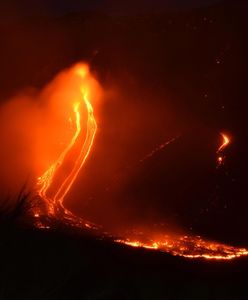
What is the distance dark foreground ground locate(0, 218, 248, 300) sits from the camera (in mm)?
7434

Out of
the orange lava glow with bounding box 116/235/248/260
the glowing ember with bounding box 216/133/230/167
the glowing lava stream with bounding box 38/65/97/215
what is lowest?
the orange lava glow with bounding box 116/235/248/260

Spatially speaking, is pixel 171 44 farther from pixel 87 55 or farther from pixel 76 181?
pixel 76 181

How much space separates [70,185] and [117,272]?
523 cm

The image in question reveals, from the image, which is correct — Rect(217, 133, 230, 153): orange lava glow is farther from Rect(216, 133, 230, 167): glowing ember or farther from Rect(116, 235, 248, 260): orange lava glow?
Rect(116, 235, 248, 260): orange lava glow

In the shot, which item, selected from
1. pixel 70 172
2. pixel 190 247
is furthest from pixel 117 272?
pixel 70 172

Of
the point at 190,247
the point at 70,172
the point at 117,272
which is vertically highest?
the point at 70,172

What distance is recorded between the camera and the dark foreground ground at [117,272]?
7.43 meters

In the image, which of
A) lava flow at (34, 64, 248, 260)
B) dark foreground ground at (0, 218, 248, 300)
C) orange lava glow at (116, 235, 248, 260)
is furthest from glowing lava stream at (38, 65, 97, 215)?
dark foreground ground at (0, 218, 248, 300)

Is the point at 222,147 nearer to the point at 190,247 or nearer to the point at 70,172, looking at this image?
the point at 70,172

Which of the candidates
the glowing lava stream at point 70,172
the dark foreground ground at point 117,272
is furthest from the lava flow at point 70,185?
the dark foreground ground at point 117,272

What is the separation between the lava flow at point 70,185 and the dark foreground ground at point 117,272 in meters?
0.46

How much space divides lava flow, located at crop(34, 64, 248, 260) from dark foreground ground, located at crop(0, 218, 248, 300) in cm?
46

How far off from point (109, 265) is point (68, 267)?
0.61 meters

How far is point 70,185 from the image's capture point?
1295 centimetres
